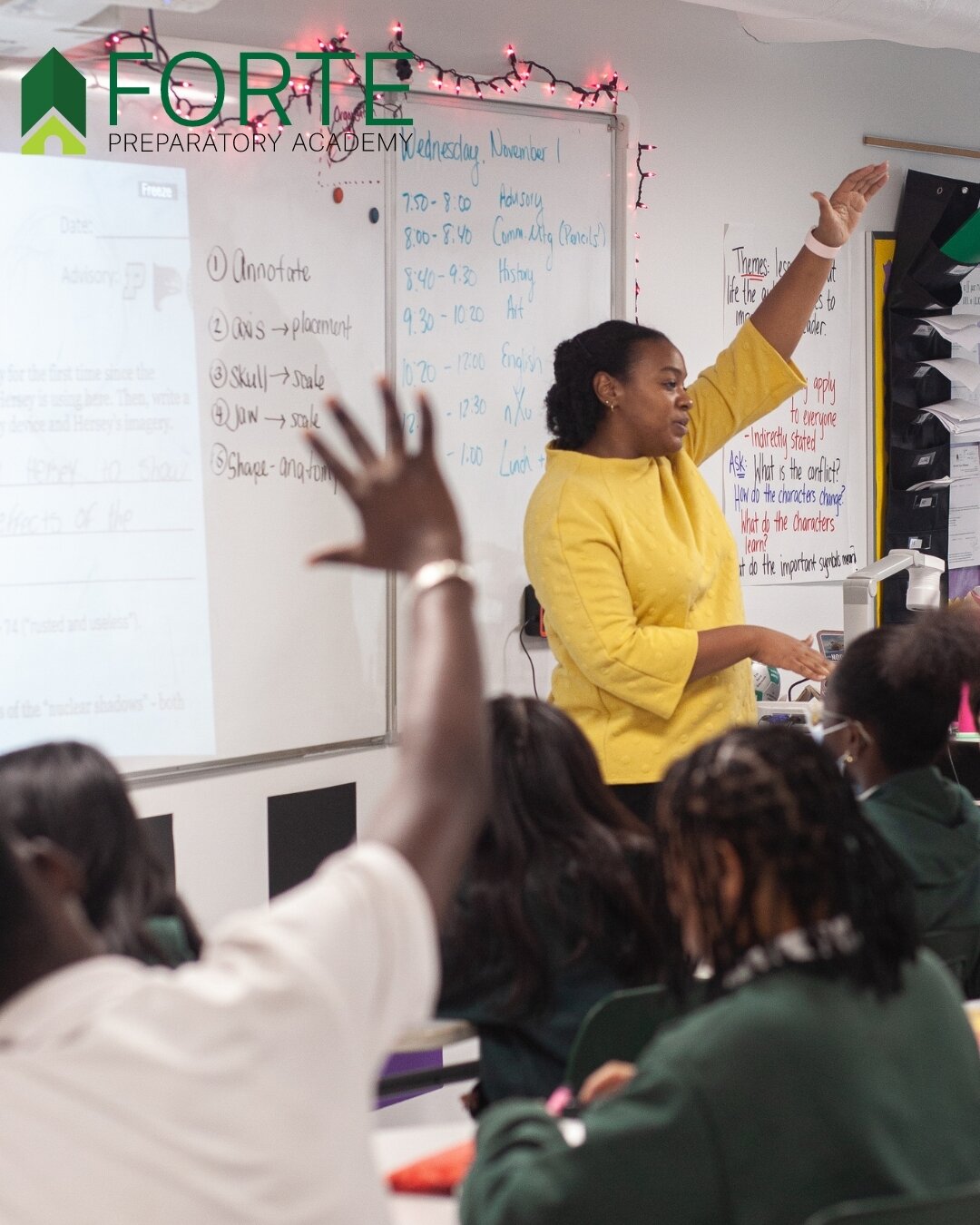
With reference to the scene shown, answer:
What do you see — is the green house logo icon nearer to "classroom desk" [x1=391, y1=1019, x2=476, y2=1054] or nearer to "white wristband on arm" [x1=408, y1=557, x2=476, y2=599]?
"classroom desk" [x1=391, y1=1019, x2=476, y2=1054]

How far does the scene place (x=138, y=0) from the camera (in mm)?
2643

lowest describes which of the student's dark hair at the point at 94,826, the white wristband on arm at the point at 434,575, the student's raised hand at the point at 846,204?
the student's dark hair at the point at 94,826

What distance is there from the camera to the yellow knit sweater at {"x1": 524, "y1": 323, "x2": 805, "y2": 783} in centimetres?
281

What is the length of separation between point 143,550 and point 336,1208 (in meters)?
2.41

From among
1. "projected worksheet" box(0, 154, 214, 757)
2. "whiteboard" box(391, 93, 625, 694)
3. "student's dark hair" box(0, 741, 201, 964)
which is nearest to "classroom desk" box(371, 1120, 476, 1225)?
"student's dark hair" box(0, 741, 201, 964)

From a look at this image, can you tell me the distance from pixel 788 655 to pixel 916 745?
0.74 metres

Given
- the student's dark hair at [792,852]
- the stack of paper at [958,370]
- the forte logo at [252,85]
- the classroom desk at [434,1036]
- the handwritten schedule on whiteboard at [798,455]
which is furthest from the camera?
the stack of paper at [958,370]

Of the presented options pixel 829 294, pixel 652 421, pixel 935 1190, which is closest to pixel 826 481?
pixel 829 294

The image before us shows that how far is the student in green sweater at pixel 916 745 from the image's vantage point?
1.94 metres

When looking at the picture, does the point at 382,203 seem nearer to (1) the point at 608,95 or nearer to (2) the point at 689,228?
(1) the point at 608,95

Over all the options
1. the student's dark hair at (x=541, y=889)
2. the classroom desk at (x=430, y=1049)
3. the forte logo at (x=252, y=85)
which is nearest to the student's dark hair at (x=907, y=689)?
the student's dark hair at (x=541, y=889)

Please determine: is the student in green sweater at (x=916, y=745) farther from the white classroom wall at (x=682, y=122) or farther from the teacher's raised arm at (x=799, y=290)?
the white classroom wall at (x=682, y=122)

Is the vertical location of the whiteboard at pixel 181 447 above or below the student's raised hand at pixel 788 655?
above

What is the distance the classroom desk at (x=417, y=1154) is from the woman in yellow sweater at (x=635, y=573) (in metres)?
1.30
